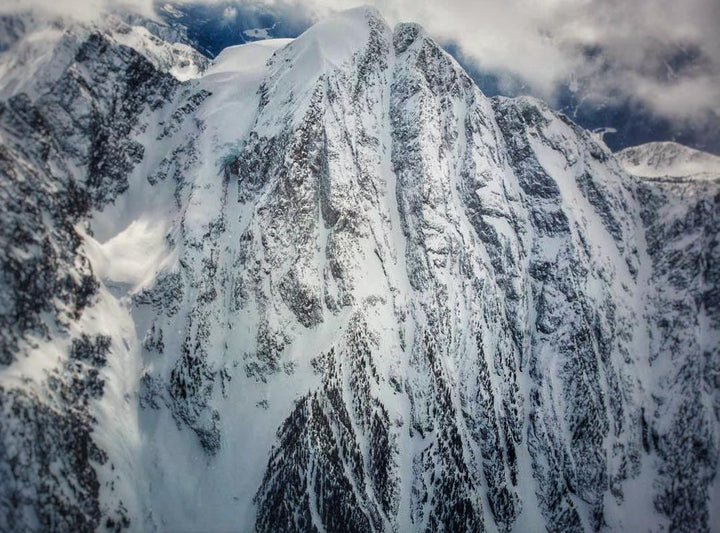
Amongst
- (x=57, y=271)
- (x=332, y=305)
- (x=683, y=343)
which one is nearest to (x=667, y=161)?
(x=683, y=343)

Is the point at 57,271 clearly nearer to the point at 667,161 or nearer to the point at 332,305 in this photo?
the point at 332,305

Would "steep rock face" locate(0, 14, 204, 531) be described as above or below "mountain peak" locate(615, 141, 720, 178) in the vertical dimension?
below

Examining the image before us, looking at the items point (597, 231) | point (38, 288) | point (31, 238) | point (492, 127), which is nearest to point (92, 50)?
point (31, 238)

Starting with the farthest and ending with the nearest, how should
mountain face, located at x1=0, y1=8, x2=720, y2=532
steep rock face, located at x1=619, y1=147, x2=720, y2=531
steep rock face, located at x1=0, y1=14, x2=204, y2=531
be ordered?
steep rock face, located at x1=619, y1=147, x2=720, y2=531
mountain face, located at x1=0, y1=8, x2=720, y2=532
steep rock face, located at x1=0, y1=14, x2=204, y2=531

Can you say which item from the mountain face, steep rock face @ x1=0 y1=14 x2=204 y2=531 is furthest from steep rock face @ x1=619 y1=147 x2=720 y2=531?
steep rock face @ x1=0 y1=14 x2=204 y2=531

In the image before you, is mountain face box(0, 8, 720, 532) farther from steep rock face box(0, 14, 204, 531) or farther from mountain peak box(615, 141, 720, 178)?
mountain peak box(615, 141, 720, 178)

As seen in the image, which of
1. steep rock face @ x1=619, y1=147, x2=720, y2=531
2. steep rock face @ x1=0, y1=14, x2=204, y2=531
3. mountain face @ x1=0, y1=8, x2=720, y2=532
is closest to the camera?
steep rock face @ x1=0, y1=14, x2=204, y2=531

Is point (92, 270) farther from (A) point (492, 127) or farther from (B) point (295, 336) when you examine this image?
(A) point (492, 127)

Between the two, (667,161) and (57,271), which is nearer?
(57,271)
